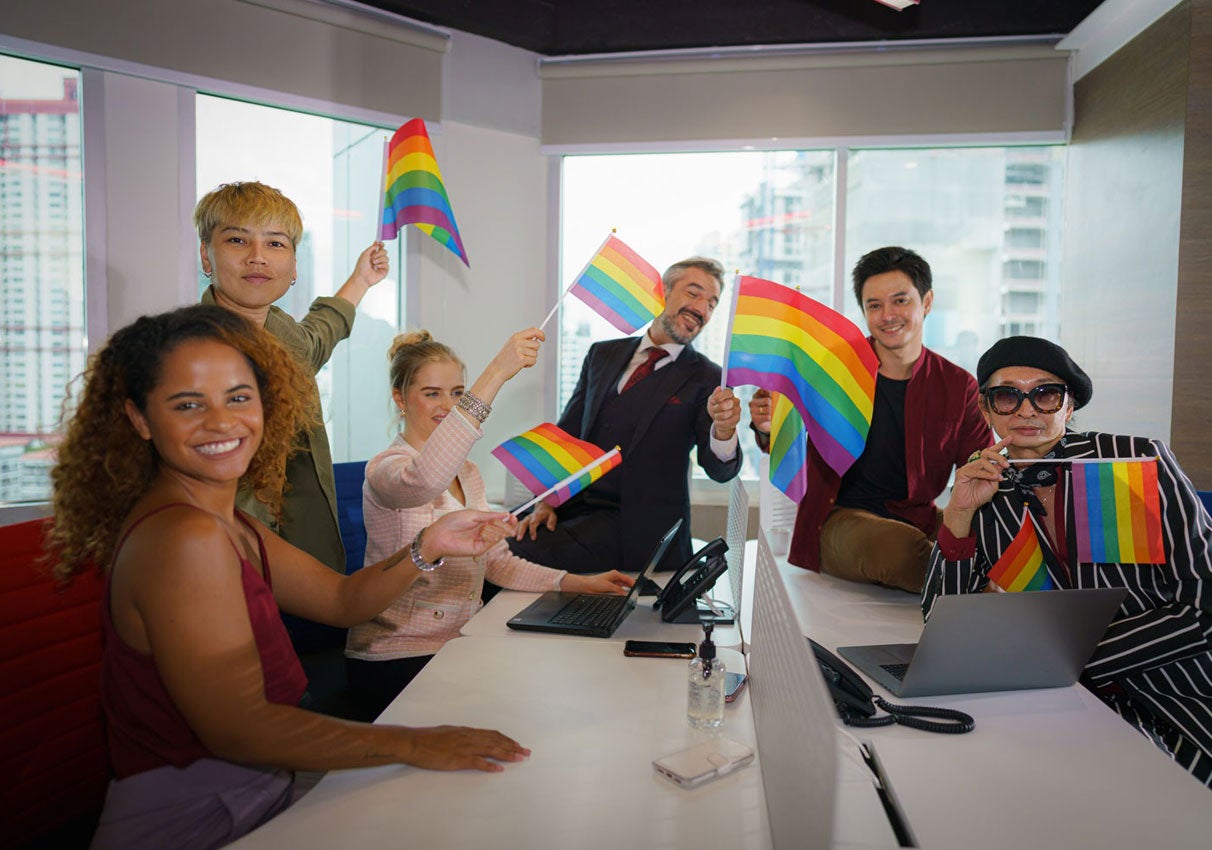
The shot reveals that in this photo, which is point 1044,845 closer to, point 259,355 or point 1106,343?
point 259,355

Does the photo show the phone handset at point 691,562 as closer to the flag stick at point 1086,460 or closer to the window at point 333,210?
the flag stick at point 1086,460

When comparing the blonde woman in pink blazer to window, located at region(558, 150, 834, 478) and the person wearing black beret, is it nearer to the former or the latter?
the person wearing black beret

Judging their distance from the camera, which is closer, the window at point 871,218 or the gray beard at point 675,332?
the gray beard at point 675,332

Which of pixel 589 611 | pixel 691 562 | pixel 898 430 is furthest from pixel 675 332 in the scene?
pixel 589 611

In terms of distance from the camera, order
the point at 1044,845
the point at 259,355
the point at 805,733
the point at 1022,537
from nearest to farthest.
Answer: the point at 805,733 < the point at 1044,845 < the point at 259,355 < the point at 1022,537

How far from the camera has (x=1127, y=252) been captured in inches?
151

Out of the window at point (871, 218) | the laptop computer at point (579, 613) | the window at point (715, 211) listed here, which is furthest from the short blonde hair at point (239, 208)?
the window at point (871, 218)

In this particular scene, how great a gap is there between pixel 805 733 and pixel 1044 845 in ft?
1.49

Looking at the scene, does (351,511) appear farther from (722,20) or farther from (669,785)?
(722,20)

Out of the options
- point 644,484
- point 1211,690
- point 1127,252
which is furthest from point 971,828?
point 1127,252

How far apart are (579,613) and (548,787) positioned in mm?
800

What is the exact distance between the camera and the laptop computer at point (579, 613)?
6.29ft

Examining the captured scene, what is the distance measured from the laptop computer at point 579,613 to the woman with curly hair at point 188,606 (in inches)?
23.1

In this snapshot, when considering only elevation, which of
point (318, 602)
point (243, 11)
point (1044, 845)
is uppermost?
point (243, 11)
